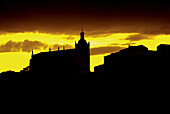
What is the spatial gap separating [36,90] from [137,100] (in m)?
19.5

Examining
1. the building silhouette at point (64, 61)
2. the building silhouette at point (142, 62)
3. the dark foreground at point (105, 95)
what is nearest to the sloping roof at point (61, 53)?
the building silhouette at point (64, 61)

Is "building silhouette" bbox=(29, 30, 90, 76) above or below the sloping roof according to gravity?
below

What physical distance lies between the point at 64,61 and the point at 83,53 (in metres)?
8.84

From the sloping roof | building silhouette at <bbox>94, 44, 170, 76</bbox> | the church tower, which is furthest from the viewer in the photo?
the church tower

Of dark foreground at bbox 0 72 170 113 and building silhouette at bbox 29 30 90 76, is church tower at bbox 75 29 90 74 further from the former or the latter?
dark foreground at bbox 0 72 170 113

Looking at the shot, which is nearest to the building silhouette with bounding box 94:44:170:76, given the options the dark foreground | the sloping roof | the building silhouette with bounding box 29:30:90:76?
the dark foreground

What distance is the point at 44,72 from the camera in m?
70.5

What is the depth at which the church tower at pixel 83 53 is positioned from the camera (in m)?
72.1

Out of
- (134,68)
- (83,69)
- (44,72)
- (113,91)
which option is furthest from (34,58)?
(113,91)

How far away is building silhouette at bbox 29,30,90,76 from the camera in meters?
69.1

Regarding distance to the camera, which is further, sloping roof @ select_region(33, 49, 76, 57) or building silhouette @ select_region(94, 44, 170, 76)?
sloping roof @ select_region(33, 49, 76, 57)

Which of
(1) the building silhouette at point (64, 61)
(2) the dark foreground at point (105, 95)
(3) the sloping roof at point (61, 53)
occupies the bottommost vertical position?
(2) the dark foreground at point (105, 95)

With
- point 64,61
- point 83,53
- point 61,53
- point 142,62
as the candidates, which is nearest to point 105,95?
point 142,62

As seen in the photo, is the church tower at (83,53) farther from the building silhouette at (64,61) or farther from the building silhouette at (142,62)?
the building silhouette at (142,62)
